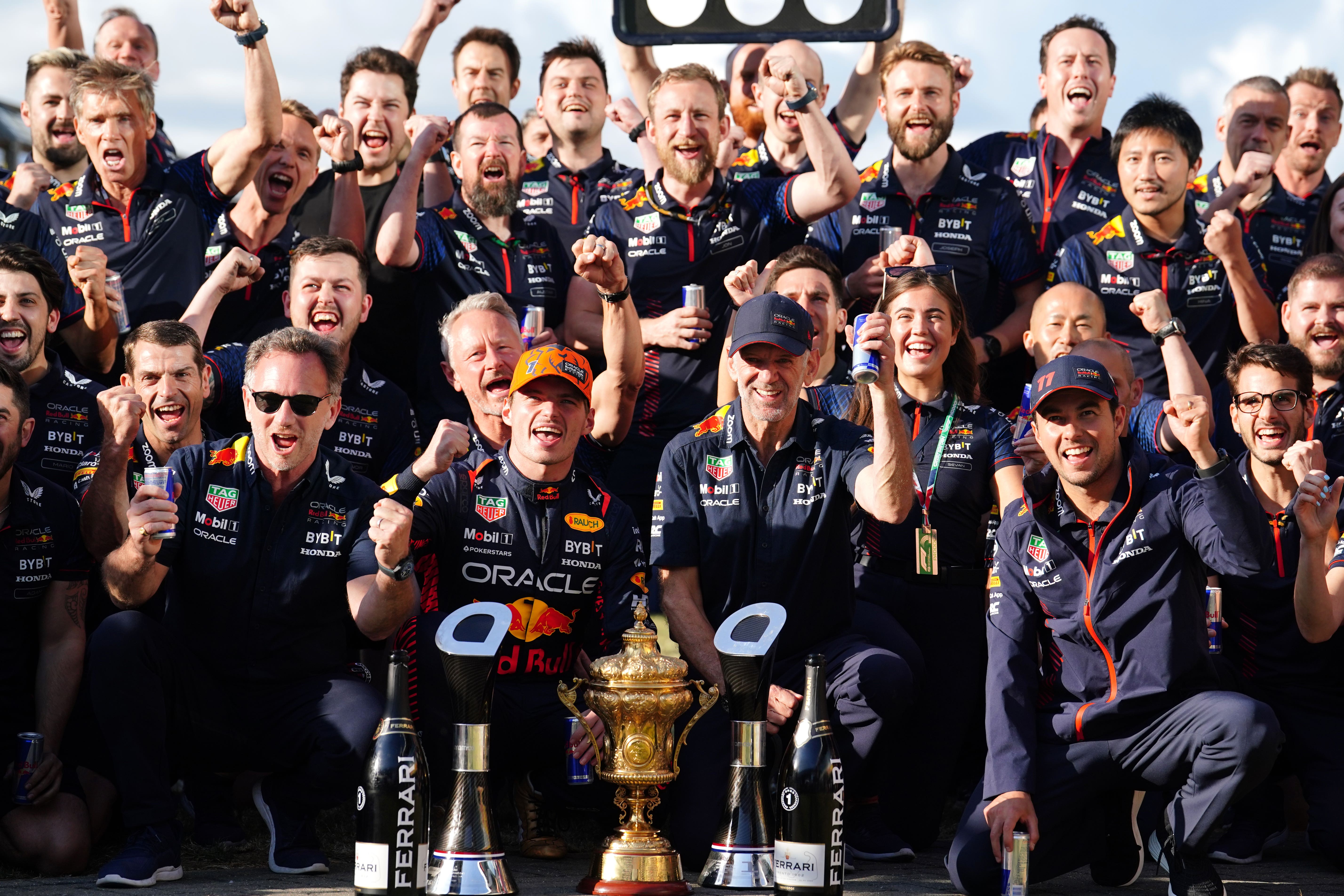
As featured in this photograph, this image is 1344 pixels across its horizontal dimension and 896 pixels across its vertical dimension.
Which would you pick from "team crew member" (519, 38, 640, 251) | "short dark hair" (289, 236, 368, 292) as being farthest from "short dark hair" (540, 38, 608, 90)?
"short dark hair" (289, 236, 368, 292)

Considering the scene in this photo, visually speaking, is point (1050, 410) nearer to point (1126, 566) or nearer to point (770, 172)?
point (1126, 566)

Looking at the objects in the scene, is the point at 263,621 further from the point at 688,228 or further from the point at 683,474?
the point at 688,228

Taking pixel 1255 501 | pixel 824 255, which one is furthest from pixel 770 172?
pixel 1255 501

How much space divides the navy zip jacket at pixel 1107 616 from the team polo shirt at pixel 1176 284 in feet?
9.31

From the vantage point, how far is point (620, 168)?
988 cm

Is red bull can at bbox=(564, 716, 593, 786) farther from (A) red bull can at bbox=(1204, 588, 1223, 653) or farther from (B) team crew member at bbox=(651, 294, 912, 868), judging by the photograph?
(A) red bull can at bbox=(1204, 588, 1223, 653)

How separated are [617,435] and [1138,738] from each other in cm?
306

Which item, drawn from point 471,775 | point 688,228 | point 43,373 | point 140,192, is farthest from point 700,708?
point 140,192

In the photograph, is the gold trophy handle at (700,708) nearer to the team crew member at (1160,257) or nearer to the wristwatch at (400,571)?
the wristwatch at (400,571)

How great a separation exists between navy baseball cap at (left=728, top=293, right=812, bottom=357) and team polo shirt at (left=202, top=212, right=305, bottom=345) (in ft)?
9.81

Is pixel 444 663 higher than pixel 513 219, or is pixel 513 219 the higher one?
pixel 513 219

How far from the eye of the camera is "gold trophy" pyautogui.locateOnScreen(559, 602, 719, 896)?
529 cm

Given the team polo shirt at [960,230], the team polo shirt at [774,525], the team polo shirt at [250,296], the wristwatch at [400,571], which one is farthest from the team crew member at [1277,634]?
the team polo shirt at [250,296]

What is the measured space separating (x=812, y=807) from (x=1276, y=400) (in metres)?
2.91
